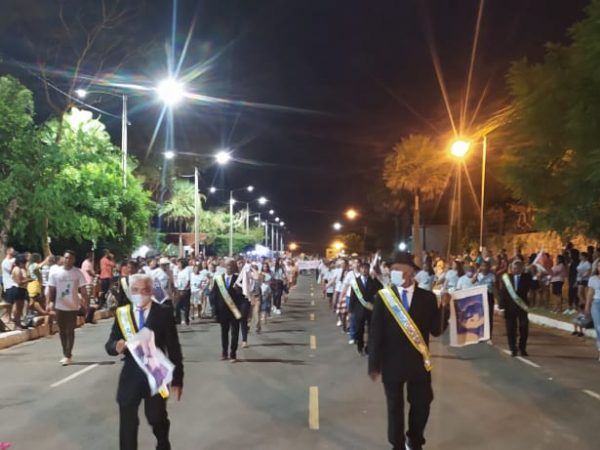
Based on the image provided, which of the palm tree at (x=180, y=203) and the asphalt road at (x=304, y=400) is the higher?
the palm tree at (x=180, y=203)

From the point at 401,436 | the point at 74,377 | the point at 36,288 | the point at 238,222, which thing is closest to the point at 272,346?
the point at 74,377

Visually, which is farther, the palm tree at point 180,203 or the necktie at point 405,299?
the palm tree at point 180,203

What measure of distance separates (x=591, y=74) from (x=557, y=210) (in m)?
4.61

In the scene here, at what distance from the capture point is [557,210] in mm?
20281

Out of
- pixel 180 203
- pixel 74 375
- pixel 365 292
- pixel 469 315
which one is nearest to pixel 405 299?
pixel 469 315

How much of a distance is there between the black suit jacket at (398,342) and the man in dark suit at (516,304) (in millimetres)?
7515

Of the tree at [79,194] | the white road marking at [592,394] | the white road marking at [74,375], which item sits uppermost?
the tree at [79,194]

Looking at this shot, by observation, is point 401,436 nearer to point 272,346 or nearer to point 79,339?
point 272,346

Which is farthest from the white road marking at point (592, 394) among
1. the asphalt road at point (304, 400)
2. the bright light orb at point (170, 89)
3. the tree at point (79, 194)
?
the bright light orb at point (170, 89)

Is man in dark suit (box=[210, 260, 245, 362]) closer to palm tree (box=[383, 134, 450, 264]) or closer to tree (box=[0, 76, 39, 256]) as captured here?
tree (box=[0, 76, 39, 256])

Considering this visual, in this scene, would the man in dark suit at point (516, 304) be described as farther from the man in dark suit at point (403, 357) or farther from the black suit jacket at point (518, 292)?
the man in dark suit at point (403, 357)

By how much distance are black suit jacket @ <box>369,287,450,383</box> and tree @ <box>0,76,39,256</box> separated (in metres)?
16.4

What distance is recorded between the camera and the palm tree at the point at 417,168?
46094 millimetres

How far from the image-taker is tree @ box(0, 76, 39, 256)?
2019 centimetres
